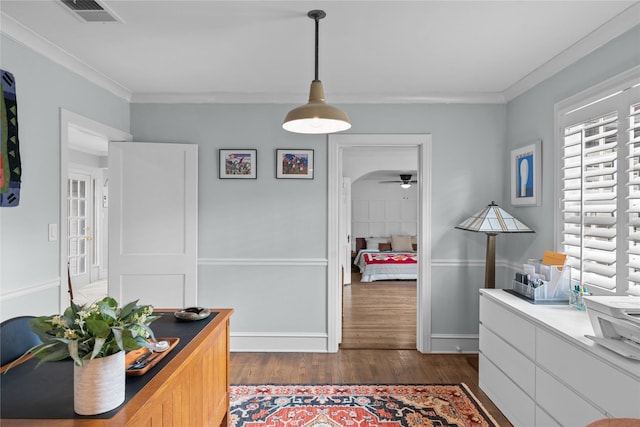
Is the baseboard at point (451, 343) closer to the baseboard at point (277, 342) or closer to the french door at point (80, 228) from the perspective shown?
the baseboard at point (277, 342)

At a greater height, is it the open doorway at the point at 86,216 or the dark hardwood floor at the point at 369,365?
the open doorway at the point at 86,216

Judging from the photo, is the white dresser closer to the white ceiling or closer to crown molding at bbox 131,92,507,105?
the white ceiling

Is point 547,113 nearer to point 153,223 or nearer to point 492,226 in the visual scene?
point 492,226

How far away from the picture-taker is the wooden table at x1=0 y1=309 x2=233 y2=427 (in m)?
1.14

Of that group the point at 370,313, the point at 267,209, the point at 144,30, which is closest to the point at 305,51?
the point at 144,30

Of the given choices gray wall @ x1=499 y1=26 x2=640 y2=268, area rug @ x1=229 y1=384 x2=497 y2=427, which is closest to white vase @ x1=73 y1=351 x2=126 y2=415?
area rug @ x1=229 y1=384 x2=497 y2=427

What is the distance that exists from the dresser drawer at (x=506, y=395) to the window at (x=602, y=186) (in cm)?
82

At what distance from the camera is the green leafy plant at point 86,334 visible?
112 cm

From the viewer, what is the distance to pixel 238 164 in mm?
3840

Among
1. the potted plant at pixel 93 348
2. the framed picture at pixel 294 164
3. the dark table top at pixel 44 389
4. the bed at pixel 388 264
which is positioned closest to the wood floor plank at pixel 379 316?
the bed at pixel 388 264

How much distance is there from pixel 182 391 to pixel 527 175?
311 cm

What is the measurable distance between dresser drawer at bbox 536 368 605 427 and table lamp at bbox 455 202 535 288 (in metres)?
1.28

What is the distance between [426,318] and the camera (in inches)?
152

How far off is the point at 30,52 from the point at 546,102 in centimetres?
373
